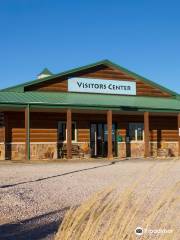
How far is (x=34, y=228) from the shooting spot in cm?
567

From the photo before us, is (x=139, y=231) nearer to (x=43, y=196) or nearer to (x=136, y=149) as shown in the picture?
(x=43, y=196)

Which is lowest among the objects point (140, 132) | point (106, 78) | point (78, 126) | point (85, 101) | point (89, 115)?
point (140, 132)

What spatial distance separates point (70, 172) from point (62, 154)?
8.74 metres

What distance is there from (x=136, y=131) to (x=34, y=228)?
66.7 ft

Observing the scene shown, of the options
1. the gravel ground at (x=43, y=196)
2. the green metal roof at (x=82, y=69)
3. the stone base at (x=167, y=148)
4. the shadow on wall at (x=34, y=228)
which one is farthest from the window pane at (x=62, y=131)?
the shadow on wall at (x=34, y=228)

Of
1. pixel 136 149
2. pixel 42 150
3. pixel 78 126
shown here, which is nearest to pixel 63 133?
pixel 78 126

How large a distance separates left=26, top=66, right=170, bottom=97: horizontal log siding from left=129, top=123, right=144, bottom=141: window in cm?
212

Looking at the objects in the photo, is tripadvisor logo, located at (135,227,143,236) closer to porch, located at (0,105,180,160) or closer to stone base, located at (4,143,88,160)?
porch, located at (0,105,180,160)

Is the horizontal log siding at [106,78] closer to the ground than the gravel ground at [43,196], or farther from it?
farther from it

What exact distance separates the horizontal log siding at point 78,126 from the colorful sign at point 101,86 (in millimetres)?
1603

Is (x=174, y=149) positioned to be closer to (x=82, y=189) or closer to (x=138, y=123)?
(x=138, y=123)

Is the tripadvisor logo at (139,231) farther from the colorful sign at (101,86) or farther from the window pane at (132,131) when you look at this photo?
the window pane at (132,131)

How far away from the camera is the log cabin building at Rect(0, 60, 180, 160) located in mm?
21641

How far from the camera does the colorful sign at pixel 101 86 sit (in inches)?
954
